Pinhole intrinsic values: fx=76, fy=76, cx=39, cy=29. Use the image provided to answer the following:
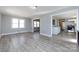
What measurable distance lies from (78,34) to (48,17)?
3872 millimetres

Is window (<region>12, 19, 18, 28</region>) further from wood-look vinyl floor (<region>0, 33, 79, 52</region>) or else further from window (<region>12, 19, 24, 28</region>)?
wood-look vinyl floor (<region>0, 33, 79, 52</region>)

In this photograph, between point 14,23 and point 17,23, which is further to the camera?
point 17,23

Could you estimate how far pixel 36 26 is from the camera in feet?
43.0

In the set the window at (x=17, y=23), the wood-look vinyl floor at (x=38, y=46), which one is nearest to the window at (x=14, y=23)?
the window at (x=17, y=23)

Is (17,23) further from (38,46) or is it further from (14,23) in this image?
(38,46)

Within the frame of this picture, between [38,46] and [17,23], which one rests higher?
[17,23]

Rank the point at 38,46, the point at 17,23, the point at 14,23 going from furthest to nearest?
the point at 17,23 < the point at 14,23 < the point at 38,46

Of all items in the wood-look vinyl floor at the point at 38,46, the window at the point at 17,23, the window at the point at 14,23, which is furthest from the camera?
the window at the point at 17,23

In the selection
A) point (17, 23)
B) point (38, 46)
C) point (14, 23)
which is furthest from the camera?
point (17, 23)

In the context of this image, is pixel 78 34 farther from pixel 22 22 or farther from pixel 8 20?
pixel 22 22

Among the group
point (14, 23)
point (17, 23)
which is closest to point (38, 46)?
point (14, 23)

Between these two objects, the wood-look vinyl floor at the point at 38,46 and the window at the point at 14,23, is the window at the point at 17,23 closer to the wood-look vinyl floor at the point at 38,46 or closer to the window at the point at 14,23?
the window at the point at 14,23

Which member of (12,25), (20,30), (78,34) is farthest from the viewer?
(20,30)
